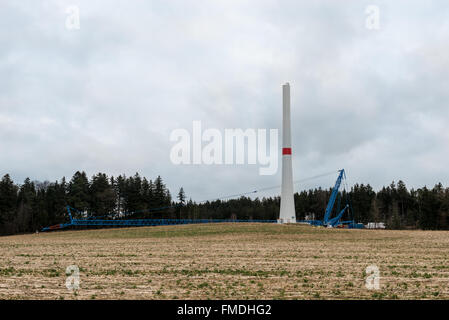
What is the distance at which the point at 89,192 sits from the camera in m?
155

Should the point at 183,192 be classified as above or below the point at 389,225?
above

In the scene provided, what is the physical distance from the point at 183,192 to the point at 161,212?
1015 inches

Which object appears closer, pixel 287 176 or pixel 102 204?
pixel 287 176

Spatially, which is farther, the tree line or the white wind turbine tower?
the tree line

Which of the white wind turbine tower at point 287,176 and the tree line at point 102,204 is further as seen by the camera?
the tree line at point 102,204

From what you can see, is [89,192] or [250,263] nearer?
[250,263]
